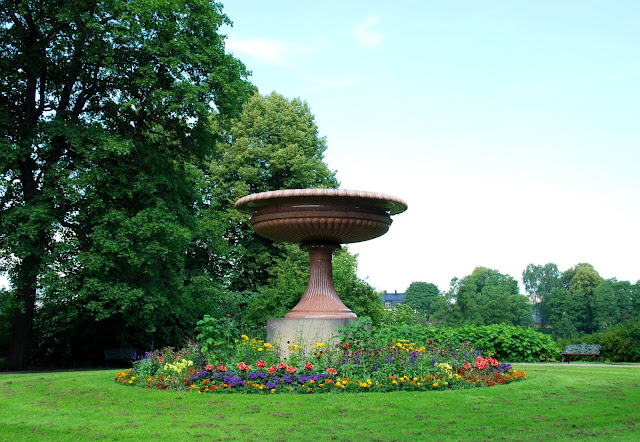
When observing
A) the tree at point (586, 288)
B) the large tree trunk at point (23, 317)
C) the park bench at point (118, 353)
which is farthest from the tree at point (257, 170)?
the tree at point (586, 288)

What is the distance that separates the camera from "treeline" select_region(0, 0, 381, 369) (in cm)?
1532

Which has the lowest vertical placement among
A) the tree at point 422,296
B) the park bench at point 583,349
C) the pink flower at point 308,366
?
the park bench at point 583,349

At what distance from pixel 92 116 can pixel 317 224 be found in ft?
35.2

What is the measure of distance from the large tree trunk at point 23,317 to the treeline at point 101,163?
Answer: 0.11 ft

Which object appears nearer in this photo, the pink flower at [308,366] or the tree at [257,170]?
the pink flower at [308,366]

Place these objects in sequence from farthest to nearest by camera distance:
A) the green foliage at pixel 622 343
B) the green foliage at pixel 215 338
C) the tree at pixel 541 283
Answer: the tree at pixel 541 283, the green foliage at pixel 622 343, the green foliage at pixel 215 338

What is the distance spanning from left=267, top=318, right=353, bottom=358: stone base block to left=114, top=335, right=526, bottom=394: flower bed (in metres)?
0.28

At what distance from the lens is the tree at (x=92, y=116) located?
50.2ft

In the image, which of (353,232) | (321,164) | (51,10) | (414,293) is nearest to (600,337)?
(353,232)

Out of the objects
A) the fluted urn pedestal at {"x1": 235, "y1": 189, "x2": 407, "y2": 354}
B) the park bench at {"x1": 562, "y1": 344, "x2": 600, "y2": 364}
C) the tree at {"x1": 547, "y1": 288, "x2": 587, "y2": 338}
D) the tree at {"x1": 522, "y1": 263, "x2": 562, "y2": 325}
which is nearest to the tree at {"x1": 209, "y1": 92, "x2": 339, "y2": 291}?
the park bench at {"x1": 562, "y1": 344, "x2": 600, "y2": 364}

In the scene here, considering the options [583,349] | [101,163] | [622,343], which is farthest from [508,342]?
[101,163]

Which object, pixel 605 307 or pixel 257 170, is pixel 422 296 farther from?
pixel 257 170

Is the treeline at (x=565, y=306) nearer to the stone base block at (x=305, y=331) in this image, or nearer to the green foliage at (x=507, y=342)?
the green foliage at (x=507, y=342)

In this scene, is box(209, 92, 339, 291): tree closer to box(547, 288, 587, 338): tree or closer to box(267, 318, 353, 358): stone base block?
box(267, 318, 353, 358): stone base block
